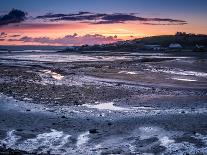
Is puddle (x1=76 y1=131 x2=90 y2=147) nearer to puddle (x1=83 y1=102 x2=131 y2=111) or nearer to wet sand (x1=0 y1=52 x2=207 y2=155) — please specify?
→ wet sand (x1=0 y1=52 x2=207 y2=155)

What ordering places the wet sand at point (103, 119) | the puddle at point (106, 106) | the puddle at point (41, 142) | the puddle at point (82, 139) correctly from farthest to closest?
1. the puddle at point (106, 106)
2. the puddle at point (82, 139)
3. the wet sand at point (103, 119)
4. the puddle at point (41, 142)

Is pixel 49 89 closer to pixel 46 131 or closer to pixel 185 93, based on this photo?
pixel 185 93

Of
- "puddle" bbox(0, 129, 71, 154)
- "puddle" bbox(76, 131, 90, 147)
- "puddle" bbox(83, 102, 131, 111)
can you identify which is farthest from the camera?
"puddle" bbox(83, 102, 131, 111)

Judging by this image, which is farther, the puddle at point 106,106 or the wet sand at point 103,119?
the puddle at point 106,106

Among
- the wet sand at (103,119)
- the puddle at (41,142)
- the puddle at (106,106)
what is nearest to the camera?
the puddle at (41,142)

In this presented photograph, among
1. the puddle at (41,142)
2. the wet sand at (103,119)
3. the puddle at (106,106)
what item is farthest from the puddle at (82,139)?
the puddle at (106,106)

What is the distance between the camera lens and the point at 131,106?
21.6 metres

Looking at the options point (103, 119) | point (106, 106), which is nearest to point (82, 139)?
point (103, 119)

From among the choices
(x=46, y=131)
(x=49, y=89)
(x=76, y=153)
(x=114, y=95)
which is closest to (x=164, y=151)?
(x=76, y=153)

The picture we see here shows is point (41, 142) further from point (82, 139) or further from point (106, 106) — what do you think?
point (106, 106)

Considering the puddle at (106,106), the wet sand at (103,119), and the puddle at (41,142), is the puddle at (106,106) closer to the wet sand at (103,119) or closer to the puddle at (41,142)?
the wet sand at (103,119)

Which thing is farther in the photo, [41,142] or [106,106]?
[106,106]

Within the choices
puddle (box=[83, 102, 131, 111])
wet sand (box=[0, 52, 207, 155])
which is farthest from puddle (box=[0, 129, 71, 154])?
puddle (box=[83, 102, 131, 111])

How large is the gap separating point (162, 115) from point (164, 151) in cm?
578
